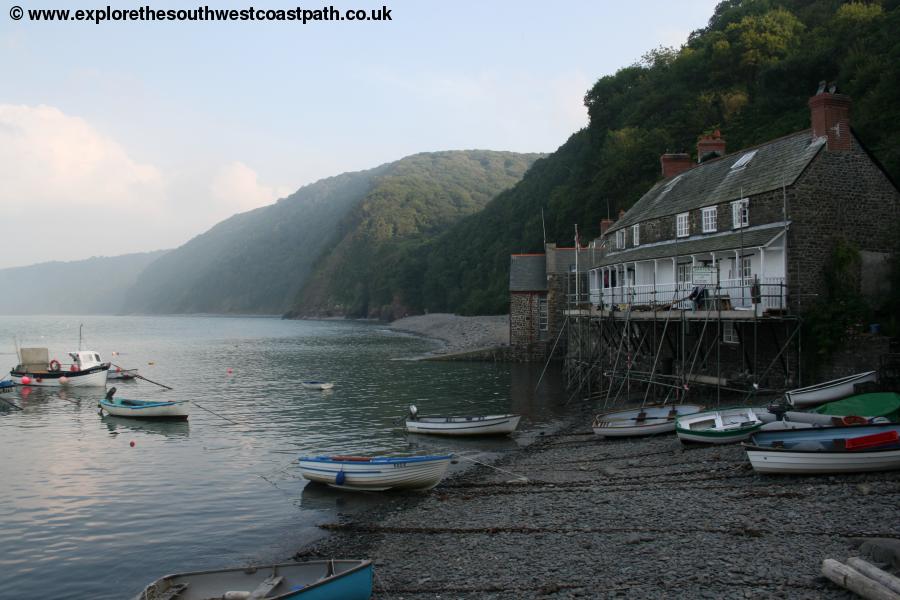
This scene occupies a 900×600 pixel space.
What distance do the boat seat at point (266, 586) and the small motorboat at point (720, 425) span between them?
51.8ft

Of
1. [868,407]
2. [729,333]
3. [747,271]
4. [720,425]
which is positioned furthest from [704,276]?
[868,407]

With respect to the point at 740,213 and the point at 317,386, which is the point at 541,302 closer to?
the point at 317,386

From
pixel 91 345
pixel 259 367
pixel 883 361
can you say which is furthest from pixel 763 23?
pixel 91 345

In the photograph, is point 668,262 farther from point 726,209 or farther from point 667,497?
point 667,497

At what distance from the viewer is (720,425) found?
23.3m

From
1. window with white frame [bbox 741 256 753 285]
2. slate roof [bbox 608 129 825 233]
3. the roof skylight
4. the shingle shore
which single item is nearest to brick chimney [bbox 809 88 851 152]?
slate roof [bbox 608 129 825 233]

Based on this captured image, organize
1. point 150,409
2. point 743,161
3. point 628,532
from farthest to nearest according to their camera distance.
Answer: point 150,409 → point 743,161 → point 628,532

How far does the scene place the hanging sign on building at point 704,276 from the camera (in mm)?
30078

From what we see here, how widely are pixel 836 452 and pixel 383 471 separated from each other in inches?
502

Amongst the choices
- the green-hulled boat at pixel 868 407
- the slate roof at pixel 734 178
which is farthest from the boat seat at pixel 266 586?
the slate roof at pixel 734 178

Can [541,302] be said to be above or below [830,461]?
above

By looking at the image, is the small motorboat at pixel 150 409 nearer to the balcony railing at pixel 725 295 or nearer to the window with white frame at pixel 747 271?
the balcony railing at pixel 725 295

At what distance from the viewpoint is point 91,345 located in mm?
104625

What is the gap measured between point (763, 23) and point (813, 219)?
53734mm
